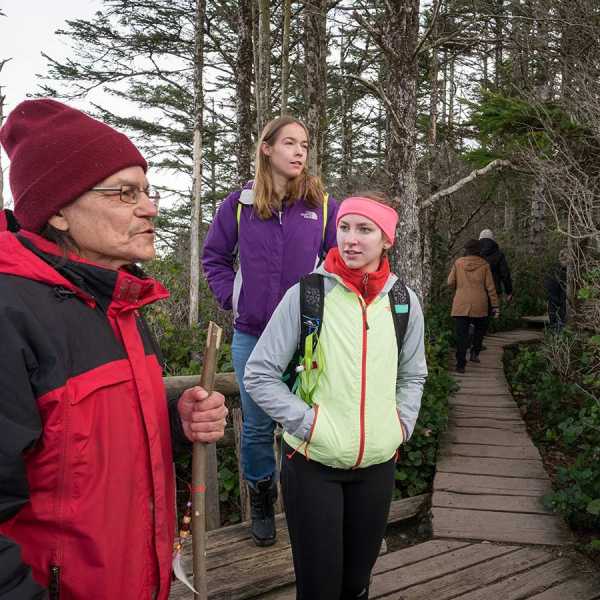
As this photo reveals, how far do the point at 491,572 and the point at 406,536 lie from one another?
103 centimetres

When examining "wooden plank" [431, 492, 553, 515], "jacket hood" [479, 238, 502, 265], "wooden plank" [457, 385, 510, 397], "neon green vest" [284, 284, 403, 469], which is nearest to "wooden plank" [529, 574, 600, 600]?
"wooden plank" [431, 492, 553, 515]

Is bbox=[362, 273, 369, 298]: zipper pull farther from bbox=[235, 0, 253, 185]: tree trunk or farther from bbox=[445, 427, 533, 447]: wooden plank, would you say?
bbox=[235, 0, 253, 185]: tree trunk

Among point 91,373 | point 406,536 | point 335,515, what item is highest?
point 91,373

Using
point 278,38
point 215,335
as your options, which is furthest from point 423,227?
point 215,335

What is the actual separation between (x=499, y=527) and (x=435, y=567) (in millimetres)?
780

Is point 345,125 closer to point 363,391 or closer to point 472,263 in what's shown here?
point 472,263

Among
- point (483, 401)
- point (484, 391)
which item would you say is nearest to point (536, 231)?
point (484, 391)

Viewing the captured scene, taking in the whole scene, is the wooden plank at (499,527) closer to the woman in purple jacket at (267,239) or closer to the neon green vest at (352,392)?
the woman in purple jacket at (267,239)

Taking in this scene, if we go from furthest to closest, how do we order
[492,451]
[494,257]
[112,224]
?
[494,257]
[492,451]
[112,224]

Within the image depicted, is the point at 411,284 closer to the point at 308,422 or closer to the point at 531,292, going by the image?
the point at 308,422

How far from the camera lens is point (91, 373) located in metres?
1.24

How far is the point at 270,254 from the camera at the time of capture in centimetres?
272

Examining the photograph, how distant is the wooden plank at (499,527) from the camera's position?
374 centimetres

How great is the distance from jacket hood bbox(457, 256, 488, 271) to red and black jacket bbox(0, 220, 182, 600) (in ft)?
26.8
